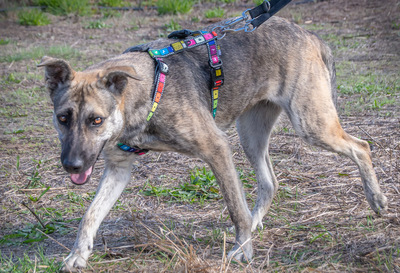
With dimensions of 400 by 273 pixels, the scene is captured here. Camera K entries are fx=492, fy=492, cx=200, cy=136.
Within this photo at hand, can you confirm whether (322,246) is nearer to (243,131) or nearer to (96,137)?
(243,131)

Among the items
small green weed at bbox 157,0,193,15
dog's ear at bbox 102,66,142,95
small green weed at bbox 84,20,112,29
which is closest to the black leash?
dog's ear at bbox 102,66,142,95

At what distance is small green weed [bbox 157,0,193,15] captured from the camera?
13007mm

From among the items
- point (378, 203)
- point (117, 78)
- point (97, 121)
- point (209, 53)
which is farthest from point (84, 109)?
point (378, 203)

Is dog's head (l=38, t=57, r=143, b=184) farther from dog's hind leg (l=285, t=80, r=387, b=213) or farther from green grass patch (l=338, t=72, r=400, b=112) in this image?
green grass patch (l=338, t=72, r=400, b=112)

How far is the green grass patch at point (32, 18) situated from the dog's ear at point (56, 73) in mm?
9917

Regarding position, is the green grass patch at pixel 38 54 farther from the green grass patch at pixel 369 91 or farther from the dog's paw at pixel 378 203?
the dog's paw at pixel 378 203

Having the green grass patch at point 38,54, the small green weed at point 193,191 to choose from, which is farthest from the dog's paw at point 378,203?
the green grass patch at point 38,54

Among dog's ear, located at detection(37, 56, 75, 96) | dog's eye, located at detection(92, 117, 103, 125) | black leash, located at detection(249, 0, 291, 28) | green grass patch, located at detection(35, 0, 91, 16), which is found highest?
dog's ear, located at detection(37, 56, 75, 96)

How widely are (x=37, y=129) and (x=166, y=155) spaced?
197cm

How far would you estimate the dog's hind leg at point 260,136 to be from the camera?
466cm

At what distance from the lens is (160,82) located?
3.78m

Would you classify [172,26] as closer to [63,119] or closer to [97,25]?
[97,25]

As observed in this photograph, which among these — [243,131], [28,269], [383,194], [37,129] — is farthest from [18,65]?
[383,194]

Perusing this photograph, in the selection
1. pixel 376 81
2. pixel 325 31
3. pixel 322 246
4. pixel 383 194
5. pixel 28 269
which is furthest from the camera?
pixel 325 31
